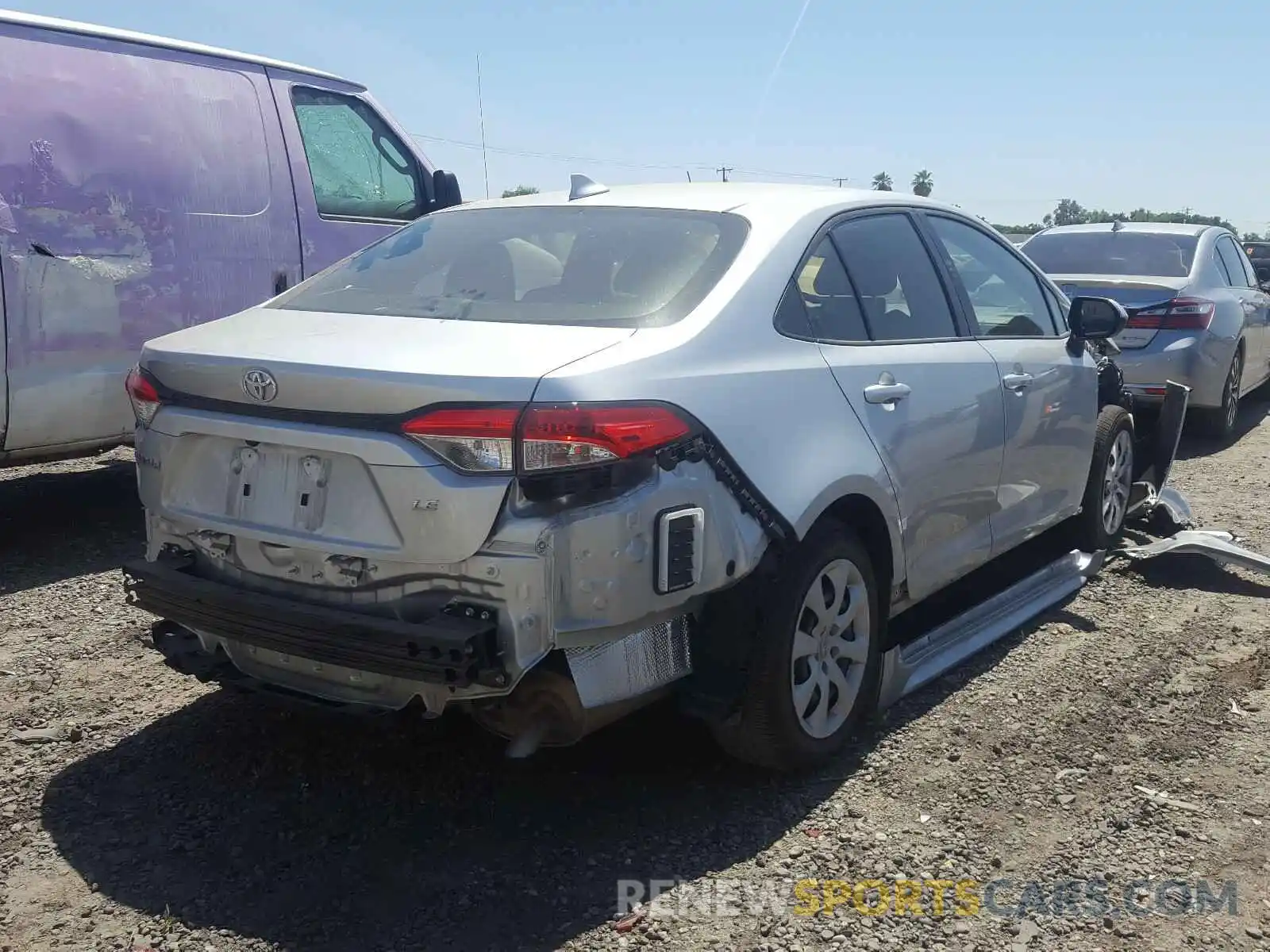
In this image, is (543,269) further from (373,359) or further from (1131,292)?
(1131,292)

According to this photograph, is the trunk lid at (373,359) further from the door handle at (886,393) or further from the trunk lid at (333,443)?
the door handle at (886,393)

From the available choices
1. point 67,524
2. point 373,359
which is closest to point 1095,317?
point 373,359

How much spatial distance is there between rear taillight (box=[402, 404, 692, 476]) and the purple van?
3.11 m

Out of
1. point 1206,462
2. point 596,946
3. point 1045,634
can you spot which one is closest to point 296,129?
point 1045,634

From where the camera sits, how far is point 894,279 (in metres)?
4.11

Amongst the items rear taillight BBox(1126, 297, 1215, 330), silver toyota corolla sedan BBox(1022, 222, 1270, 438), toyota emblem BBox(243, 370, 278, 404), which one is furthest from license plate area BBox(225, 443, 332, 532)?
rear taillight BBox(1126, 297, 1215, 330)

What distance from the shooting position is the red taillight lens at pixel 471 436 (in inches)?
109

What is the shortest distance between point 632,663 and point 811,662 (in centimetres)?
72

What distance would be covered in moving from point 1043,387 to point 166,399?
3.23 meters

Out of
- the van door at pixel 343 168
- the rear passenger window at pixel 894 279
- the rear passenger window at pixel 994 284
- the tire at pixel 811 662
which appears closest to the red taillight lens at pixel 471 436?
the tire at pixel 811 662

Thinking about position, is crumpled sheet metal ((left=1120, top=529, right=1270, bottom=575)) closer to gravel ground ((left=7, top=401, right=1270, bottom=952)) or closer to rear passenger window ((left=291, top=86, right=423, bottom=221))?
Answer: gravel ground ((left=7, top=401, right=1270, bottom=952))

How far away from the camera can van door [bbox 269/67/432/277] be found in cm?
627

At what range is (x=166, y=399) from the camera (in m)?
3.29

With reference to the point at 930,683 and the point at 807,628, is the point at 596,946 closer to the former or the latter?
the point at 807,628
